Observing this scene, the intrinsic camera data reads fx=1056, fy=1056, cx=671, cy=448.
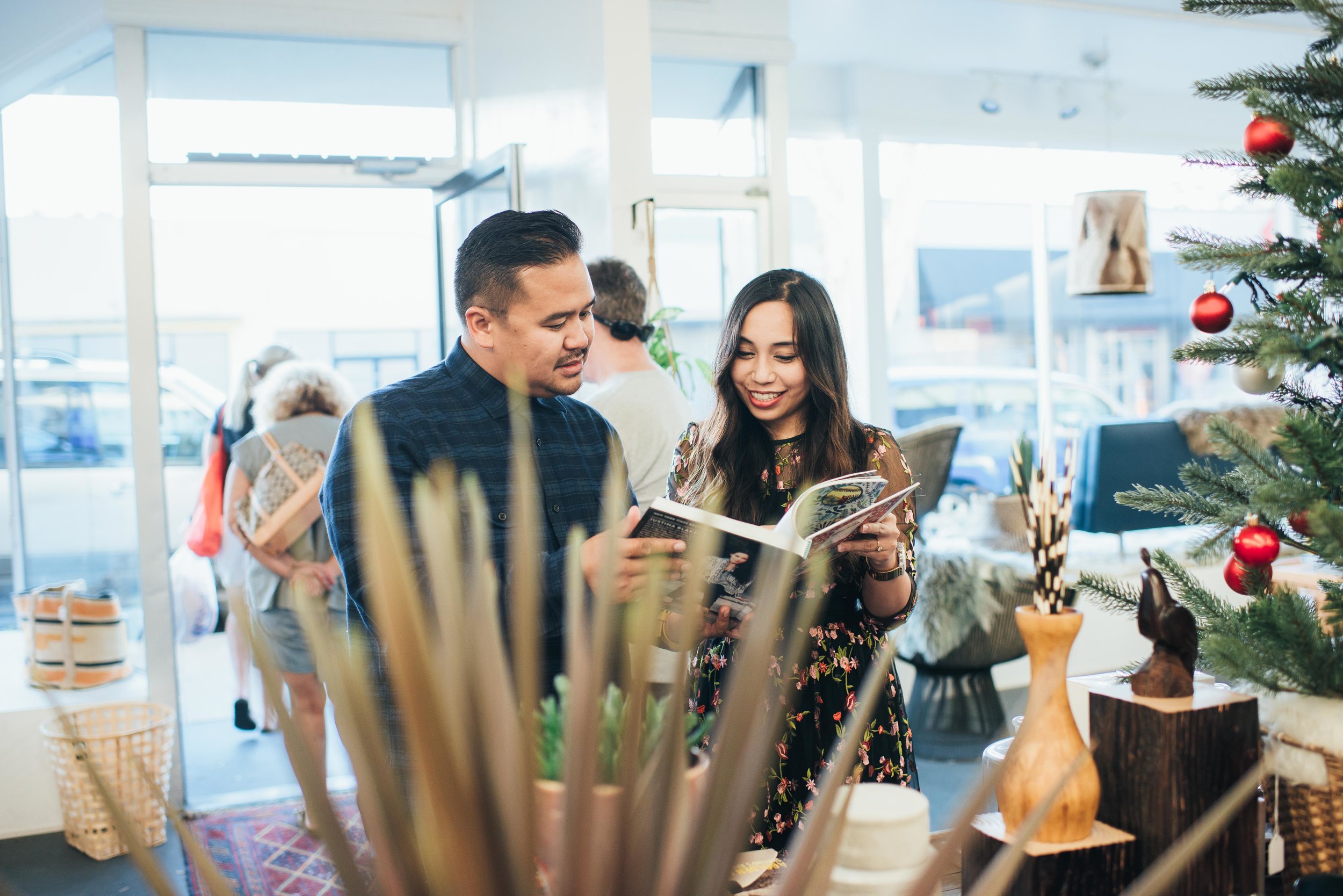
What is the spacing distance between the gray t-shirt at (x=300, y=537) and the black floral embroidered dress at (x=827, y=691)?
72.6 inches

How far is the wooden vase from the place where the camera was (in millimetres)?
947

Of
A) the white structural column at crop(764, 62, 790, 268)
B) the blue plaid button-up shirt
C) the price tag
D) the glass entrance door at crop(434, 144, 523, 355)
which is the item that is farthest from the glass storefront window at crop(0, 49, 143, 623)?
the price tag

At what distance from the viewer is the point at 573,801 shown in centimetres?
34

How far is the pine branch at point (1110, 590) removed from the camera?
1259 mm

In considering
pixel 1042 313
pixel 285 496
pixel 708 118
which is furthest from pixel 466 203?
pixel 1042 313

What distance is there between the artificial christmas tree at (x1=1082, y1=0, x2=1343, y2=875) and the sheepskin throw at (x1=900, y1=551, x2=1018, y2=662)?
8.27ft

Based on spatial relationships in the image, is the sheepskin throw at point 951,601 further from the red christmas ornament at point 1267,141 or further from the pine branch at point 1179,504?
the red christmas ornament at point 1267,141

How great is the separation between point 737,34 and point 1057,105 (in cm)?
282

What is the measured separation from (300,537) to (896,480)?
2123mm

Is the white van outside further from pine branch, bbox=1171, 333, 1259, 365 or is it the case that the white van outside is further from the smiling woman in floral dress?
pine branch, bbox=1171, 333, 1259, 365

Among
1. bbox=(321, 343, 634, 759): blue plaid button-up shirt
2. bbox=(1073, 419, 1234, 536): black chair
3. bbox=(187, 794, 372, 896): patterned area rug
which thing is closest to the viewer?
bbox=(321, 343, 634, 759): blue plaid button-up shirt

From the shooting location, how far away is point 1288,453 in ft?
3.59

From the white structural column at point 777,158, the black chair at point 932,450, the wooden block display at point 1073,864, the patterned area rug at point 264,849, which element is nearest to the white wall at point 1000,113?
the white structural column at point 777,158

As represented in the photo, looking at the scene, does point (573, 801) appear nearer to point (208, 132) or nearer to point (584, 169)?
point (584, 169)
